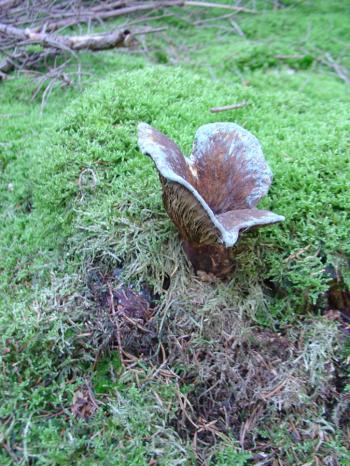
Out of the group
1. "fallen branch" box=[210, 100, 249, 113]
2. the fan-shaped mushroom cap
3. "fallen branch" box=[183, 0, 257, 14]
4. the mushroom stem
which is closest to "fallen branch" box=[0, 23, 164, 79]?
"fallen branch" box=[183, 0, 257, 14]

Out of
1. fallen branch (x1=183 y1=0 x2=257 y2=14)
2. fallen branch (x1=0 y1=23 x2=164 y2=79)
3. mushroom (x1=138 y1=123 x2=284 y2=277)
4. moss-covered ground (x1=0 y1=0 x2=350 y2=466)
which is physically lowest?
moss-covered ground (x1=0 y1=0 x2=350 y2=466)

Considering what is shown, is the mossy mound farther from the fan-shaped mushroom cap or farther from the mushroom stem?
the fan-shaped mushroom cap

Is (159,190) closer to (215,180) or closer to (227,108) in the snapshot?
(215,180)

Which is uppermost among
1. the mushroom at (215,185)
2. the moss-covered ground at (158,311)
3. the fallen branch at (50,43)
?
the fallen branch at (50,43)

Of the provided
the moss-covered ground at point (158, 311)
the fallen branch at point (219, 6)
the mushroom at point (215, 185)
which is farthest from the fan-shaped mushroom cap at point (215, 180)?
the fallen branch at point (219, 6)

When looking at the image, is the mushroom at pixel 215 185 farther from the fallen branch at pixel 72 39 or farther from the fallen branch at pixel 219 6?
the fallen branch at pixel 219 6

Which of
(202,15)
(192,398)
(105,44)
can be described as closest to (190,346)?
(192,398)
